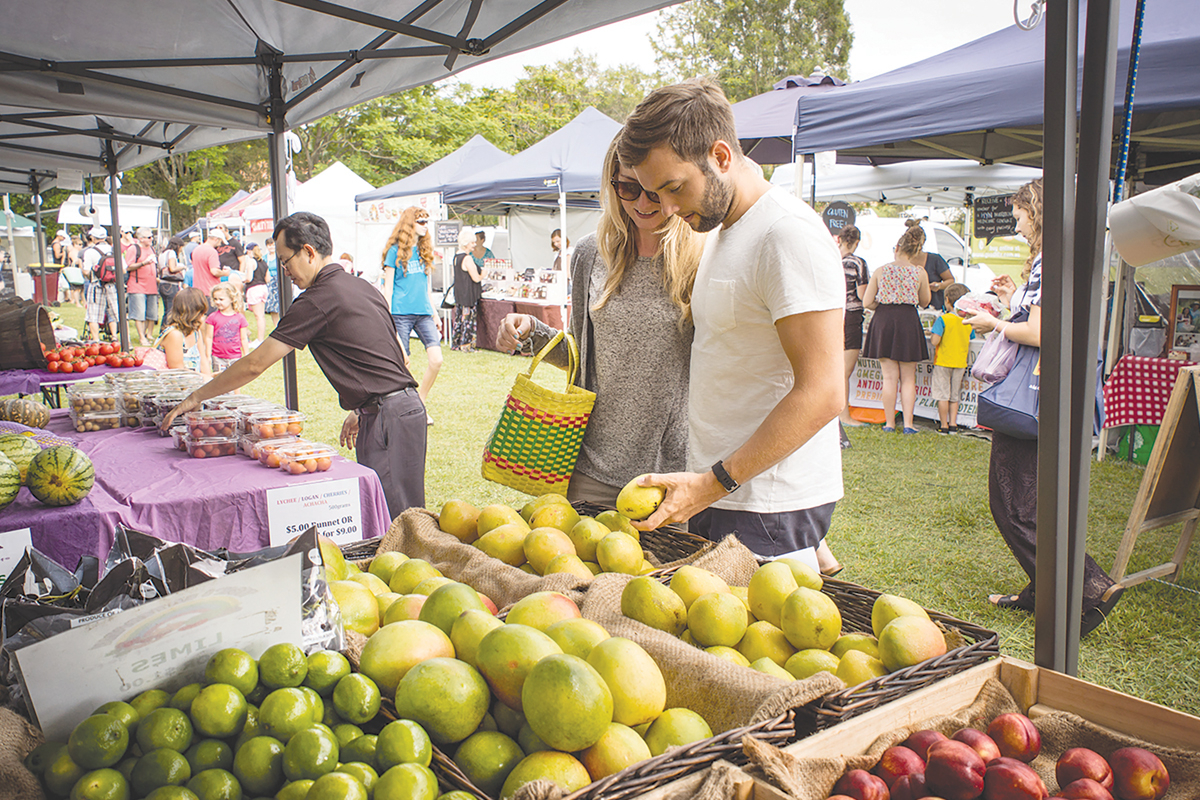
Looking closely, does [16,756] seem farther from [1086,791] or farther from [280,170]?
[280,170]

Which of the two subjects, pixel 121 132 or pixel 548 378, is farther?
pixel 548 378

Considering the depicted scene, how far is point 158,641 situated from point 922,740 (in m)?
1.15

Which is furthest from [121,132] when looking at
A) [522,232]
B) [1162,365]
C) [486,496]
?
[522,232]

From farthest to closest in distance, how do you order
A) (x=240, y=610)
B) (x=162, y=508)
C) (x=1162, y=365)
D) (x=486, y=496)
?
(x=486, y=496) < (x=1162, y=365) < (x=162, y=508) < (x=240, y=610)

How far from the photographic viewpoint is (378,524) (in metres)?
3.16

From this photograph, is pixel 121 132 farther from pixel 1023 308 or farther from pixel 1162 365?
pixel 1162 365

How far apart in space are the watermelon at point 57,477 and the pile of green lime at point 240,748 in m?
1.78

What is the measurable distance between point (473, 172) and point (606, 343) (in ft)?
44.9

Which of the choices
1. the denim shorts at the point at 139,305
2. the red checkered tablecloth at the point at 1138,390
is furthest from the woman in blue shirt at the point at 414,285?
the denim shorts at the point at 139,305

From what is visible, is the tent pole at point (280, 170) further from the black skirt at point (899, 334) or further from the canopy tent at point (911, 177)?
the canopy tent at point (911, 177)

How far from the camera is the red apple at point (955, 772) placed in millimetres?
1047

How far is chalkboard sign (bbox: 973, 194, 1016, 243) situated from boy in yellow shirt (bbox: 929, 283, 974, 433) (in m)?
3.96

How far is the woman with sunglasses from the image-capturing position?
2.32m

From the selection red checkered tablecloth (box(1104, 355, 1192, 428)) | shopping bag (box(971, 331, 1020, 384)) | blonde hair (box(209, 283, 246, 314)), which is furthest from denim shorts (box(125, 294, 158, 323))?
red checkered tablecloth (box(1104, 355, 1192, 428))
